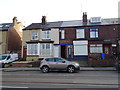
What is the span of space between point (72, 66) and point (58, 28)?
41.0ft

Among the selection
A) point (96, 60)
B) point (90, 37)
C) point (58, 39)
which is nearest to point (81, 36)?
point (90, 37)

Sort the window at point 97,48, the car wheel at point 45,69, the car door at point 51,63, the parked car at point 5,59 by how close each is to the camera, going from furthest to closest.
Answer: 1. the window at point 97,48
2. the parked car at point 5,59
3. the car wheel at point 45,69
4. the car door at point 51,63

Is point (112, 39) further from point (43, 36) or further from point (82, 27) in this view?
point (43, 36)

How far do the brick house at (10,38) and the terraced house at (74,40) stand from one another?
458 cm

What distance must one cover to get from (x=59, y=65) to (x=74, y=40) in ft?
35.0

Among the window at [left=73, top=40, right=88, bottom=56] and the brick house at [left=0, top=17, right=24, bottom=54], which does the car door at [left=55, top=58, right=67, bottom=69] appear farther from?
the brick house at [left=0, top=17, right=24, bottom=54]

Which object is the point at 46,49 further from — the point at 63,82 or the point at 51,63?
the point at 63,82

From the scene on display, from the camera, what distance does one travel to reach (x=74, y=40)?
25.2m

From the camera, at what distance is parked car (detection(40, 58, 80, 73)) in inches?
598

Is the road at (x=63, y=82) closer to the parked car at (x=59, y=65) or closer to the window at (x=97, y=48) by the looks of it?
the parked car at (x=59, y=65)

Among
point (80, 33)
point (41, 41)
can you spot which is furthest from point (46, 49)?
point (80, 33)

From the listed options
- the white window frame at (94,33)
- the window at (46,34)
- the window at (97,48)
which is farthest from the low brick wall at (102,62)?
the window at (46,34)

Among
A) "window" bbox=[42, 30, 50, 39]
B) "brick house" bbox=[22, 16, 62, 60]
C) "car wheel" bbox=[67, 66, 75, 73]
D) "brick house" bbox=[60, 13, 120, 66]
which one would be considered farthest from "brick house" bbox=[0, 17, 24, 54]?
"car wheel" bbox=[67, 66, 75, 73]

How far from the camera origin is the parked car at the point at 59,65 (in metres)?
15.2
